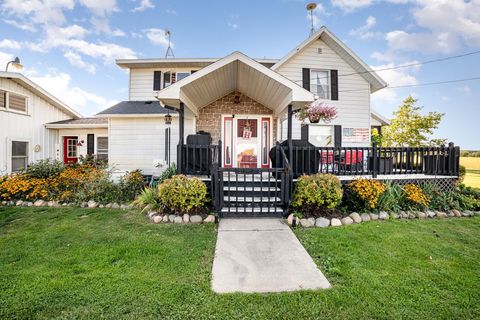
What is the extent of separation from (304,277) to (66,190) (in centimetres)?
713

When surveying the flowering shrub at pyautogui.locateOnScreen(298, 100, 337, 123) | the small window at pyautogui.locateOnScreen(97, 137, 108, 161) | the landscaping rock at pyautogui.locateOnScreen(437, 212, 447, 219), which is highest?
the flowering shrub at pyautogui.locateOnScreen(298, 100, 337, 123)

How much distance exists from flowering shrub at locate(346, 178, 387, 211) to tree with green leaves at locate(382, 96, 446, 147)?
41.2 ft

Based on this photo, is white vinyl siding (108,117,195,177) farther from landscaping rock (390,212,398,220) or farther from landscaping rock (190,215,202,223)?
landscaping rock (390,212,398,220)

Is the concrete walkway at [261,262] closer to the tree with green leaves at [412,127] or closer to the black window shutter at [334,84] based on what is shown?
the black window shutter at [334,84]

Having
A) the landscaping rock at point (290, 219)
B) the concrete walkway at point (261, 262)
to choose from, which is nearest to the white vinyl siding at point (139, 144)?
the concrete walkway at point (261, 262)

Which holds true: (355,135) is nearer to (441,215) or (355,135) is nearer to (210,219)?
(441,215)

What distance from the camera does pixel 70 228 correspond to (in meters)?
4.33

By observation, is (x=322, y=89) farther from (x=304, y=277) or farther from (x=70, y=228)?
(x=70, y=228)

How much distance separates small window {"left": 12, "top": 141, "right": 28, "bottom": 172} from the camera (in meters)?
9.20

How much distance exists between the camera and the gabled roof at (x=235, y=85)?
507cm

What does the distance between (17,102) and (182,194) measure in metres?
10.4

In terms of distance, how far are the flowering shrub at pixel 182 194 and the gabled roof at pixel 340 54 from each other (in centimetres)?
623

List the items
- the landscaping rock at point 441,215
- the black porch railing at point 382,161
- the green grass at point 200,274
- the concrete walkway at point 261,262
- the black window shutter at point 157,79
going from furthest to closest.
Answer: the black window shutter at point 157,79 → the black porch railing at point 382,161 → the landscaping rock at point 441,215 → the concrete walkway at point 261,262 → the green grass at point 200,274

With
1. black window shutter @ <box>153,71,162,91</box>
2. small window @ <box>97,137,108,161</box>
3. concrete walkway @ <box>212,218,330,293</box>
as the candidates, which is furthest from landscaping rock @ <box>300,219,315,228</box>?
small window @ <box>97,137,108,161</box>
